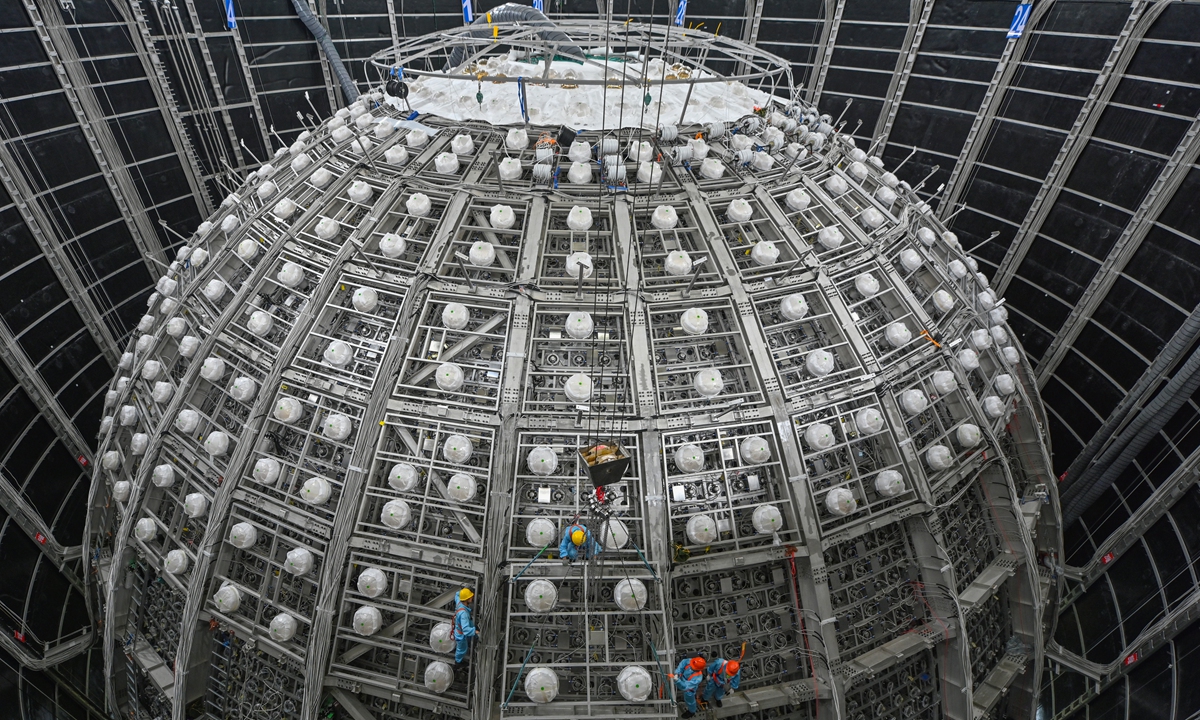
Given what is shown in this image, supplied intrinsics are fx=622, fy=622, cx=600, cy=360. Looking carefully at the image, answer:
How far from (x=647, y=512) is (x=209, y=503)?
7935 millimetres

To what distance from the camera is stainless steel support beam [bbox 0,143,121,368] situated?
1877cm

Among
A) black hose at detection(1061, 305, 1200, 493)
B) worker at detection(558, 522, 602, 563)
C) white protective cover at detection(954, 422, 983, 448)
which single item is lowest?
black hose at detection(1061, 305, 1200, 493)

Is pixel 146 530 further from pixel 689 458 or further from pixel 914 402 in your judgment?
pixel 914 402

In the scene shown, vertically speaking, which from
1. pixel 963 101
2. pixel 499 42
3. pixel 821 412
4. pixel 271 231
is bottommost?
pixel 821 412

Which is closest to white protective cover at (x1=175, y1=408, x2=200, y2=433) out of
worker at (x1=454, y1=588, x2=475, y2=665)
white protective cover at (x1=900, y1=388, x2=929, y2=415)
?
worker at (x1=454, y1=588, x2=475, y2=665)

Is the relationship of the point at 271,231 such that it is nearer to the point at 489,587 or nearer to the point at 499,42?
the point at 499,42

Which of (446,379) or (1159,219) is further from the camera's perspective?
(1159,219)

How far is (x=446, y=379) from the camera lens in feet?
33.7

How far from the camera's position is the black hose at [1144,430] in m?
16.6

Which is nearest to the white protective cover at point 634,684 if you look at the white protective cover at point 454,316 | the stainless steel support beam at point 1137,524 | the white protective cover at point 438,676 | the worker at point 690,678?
the worker at point 690,678

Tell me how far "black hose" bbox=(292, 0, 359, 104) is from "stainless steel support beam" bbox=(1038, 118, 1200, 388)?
28.0m

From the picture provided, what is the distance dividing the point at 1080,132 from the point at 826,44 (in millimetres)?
10460

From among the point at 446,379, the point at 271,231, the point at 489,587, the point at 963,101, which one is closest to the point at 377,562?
the point at 489,587

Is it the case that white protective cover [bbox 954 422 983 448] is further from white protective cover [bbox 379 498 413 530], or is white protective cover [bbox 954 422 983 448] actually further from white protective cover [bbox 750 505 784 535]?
white protective cover [bbox 379 498 413 530]
